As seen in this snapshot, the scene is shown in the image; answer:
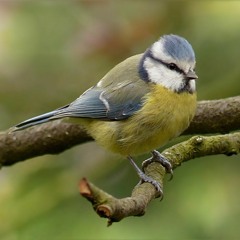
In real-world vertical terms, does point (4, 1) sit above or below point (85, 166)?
above

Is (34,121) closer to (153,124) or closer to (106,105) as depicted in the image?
(106,105)

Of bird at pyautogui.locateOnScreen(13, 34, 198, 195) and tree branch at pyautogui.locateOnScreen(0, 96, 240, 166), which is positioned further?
tree branch at pyautogui.locateOnScreen(0, 96, 240, 166)

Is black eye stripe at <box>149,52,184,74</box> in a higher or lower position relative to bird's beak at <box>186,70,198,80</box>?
higher

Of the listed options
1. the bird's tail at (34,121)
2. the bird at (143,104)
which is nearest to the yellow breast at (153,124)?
the bird at (143,104)

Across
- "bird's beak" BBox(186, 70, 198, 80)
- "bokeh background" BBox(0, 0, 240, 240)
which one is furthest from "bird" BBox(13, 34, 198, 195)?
"bokeh background" BBox(0, 0, 240, 240)

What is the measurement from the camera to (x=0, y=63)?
2512 millimetres

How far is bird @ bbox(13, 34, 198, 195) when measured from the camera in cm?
177

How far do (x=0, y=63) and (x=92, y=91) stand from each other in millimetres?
688

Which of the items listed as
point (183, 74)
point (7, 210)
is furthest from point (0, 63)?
point (183, 74)

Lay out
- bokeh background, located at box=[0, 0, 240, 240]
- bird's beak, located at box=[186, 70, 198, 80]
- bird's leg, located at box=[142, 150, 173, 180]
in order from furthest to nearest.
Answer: bokeh background, located at box=[0, 0, 240, 240] → bird's beak, located at box=[186, 70, 198, 80] → bird's leg, located at box=[142, 150, 173, 180]

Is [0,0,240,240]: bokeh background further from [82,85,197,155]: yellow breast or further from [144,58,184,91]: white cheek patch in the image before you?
[144,58,184,91]: white cheek patch

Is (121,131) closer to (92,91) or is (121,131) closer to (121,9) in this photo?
(92,91)

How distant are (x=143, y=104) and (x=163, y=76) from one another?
0.10 meters

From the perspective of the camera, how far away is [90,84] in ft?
7.89
